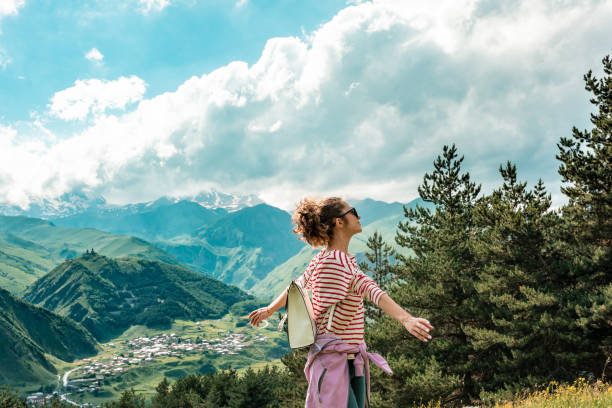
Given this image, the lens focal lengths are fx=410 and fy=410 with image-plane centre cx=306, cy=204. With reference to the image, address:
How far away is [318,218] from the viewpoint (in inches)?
160

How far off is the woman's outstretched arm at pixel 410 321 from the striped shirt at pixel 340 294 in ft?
0.63

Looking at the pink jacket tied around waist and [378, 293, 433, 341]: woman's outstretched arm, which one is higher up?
[378, 293, 433, 341]: woman's outstretched arm

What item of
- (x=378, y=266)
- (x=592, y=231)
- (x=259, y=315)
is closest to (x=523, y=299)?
(x=592, y=231)

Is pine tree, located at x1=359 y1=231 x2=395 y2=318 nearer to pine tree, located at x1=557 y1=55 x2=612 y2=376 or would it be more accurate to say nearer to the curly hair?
pine tree, located at x1=557 y1=55 x2=612 y2=376

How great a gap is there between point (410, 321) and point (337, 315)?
0.73 meters

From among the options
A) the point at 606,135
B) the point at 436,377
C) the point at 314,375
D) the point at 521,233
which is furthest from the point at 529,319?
the point at 314,375

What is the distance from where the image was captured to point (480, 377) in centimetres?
2145

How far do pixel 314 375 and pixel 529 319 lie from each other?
1947 cm

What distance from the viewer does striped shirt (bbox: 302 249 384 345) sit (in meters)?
3.78

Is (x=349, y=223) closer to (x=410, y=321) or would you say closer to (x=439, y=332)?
(x=410, y=321)

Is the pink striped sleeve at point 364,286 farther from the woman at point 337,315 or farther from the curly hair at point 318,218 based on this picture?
the curly hair at point 318,218

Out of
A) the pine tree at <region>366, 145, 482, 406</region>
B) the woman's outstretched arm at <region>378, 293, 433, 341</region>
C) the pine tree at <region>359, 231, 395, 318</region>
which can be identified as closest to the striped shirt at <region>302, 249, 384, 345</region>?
the woman's outstretched arm at <region>378, 293, 433, 341</region>

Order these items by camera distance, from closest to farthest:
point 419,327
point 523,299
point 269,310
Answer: point 419,327
point 269,310
point 523,299

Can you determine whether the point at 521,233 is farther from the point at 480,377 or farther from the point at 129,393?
the point at 129,393
